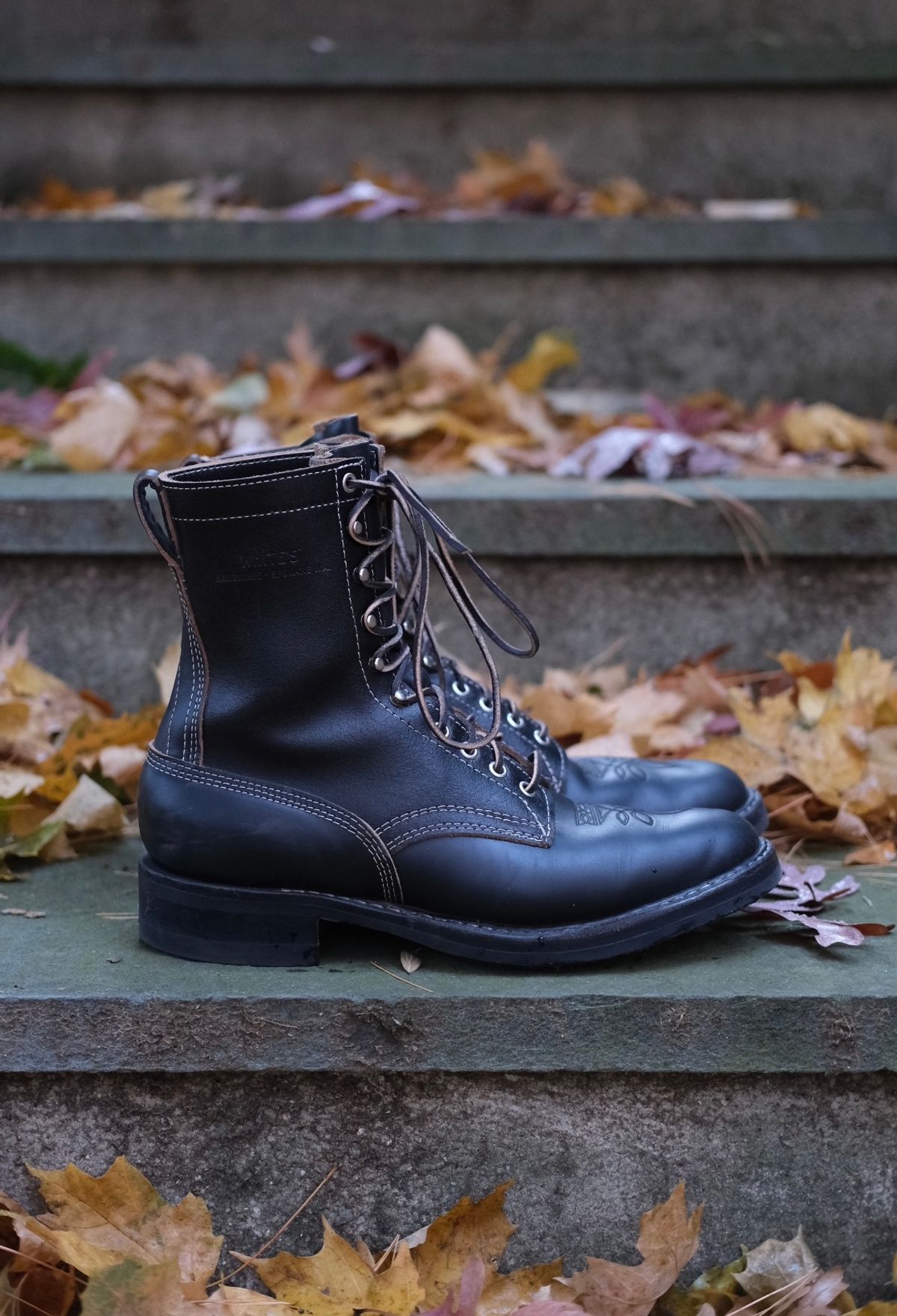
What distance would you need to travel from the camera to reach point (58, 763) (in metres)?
1.42

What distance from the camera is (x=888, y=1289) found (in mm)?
1052

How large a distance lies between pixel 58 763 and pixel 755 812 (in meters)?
0.74

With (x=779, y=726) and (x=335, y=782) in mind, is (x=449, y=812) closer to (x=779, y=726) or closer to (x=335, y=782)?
(x=335, y=782)

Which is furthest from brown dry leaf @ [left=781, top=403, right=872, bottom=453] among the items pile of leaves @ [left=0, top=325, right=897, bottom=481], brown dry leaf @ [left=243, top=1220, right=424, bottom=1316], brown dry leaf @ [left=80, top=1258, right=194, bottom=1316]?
brown dry leaf @ [left=80, top=1258, right=194, bottom=1316]

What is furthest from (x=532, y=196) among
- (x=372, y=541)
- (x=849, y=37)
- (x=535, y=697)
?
(x=372, y=541)

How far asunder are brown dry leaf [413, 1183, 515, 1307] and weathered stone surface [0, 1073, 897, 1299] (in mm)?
48

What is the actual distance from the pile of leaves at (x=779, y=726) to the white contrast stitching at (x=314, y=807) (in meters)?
0.49

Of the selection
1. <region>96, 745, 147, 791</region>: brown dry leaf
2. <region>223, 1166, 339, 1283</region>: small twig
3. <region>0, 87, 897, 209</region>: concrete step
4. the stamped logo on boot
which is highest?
<region>0, 87, 897, 209</region>: concrete step

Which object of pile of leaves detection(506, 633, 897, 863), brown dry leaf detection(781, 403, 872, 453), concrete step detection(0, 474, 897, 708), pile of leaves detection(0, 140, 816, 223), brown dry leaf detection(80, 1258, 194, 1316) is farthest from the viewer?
pile of leaves detection(0, 140, 816, 223)

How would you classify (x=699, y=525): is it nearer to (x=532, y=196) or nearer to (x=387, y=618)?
(x=387, y=618)

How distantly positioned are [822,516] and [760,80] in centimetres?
139

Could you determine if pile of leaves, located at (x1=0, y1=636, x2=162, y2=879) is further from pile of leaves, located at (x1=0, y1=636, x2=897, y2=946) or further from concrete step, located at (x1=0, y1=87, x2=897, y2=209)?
concrete step, located at (x1=0, y1=87, x2=897, y2=209)

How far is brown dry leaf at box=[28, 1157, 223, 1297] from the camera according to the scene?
0.96 meters

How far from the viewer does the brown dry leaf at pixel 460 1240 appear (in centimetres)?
99
